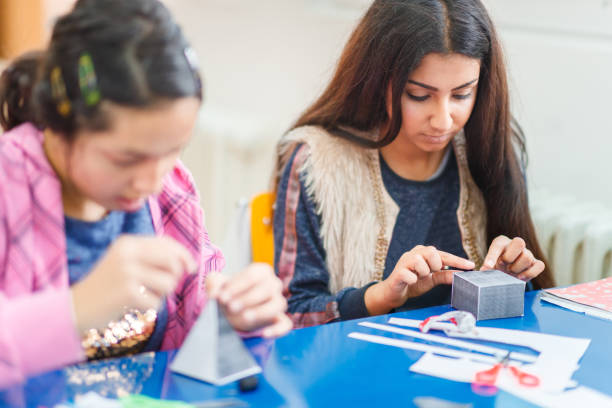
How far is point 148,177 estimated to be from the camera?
83 cm

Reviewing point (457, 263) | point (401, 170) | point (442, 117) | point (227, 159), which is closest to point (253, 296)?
point (457, 263)

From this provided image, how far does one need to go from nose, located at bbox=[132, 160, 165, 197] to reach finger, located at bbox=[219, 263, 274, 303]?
5.9 inches

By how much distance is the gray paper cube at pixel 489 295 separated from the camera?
110 cm

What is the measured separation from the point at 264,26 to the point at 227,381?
1.81 meters

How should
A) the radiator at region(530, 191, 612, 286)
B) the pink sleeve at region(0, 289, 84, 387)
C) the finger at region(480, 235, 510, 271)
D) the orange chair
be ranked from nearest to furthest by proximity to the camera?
the pink sleeve at region(0, 289, 84, 387) < the finger at region(480, 235, 510, 271) < the orange chair < the radiator at region(530, 191, 612, 286)

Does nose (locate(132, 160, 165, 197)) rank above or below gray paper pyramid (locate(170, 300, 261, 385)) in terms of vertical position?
above

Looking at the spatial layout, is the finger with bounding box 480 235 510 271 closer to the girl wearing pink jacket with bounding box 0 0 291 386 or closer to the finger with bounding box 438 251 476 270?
the finger with bounding box 438 251 476 270

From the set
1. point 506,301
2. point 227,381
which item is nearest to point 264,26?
point 506,301

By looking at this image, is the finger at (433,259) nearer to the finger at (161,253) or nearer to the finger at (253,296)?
the finger at (253,296)

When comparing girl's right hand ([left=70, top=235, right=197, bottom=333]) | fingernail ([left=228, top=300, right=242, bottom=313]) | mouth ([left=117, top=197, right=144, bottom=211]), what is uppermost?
mouth ([left=117, top=197, right=144, bottom=211])

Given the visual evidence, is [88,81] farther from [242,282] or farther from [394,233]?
[394,233]

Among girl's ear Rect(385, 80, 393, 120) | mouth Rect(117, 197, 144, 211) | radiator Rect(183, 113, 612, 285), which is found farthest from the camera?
radiator Rect(183, 113, 612, 285)

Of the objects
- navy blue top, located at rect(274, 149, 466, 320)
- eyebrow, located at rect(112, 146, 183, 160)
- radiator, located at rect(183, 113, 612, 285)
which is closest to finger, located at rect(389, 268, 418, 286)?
navy blue top, located at rect(274, 149, 466, 320)

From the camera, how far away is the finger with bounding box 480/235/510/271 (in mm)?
1221
